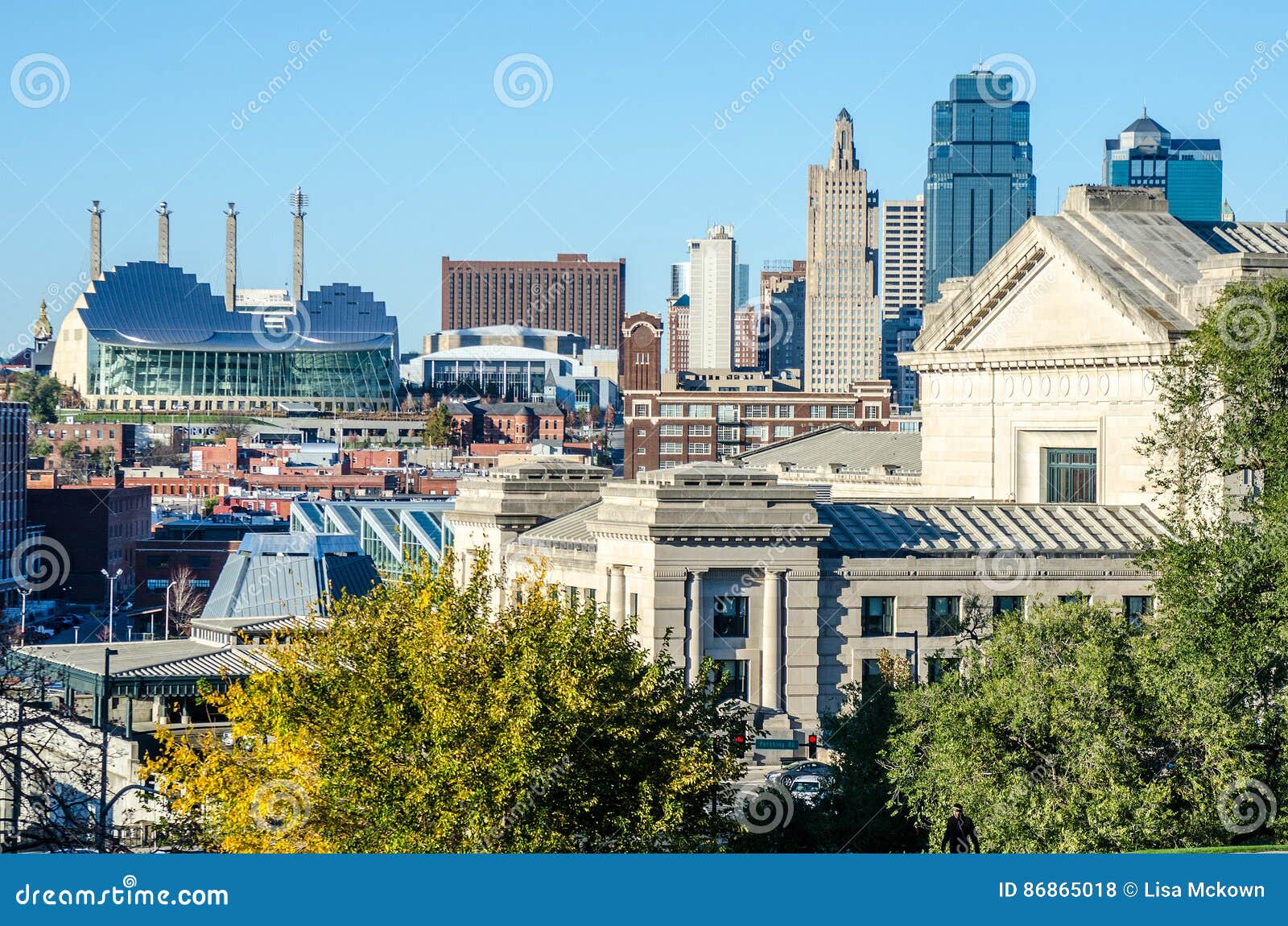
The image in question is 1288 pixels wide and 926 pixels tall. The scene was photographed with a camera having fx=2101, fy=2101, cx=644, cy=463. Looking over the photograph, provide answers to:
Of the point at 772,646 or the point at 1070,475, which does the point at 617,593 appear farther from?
the point at 1070,475

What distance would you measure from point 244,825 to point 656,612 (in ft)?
45.5

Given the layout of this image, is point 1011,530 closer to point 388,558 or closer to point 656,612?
point 656,612

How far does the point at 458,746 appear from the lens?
26.2m

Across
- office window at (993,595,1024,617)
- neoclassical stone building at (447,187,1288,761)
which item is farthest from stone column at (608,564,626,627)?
office window at (993,595,1024,617)

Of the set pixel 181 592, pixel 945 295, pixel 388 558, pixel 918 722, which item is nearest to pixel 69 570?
pixel 181 592

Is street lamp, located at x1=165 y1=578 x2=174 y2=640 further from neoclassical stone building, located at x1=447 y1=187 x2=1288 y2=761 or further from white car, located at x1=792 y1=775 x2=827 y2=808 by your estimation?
white car, located at x1=792 y1=775 x2=827 y2=808

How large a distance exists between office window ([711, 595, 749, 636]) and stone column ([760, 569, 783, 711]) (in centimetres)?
42

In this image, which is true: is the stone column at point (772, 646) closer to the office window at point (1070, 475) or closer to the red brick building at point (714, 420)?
the office window at point (1070, 475)

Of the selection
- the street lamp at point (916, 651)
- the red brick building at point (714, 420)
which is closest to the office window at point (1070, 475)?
the street lamp at point (916, 651)

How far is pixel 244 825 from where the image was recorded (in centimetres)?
2739

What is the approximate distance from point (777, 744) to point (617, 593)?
4.43 meters

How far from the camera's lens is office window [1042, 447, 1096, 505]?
46875 mm

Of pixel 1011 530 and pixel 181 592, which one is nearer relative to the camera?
pixel 1011 530

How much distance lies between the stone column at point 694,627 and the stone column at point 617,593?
1684mm
